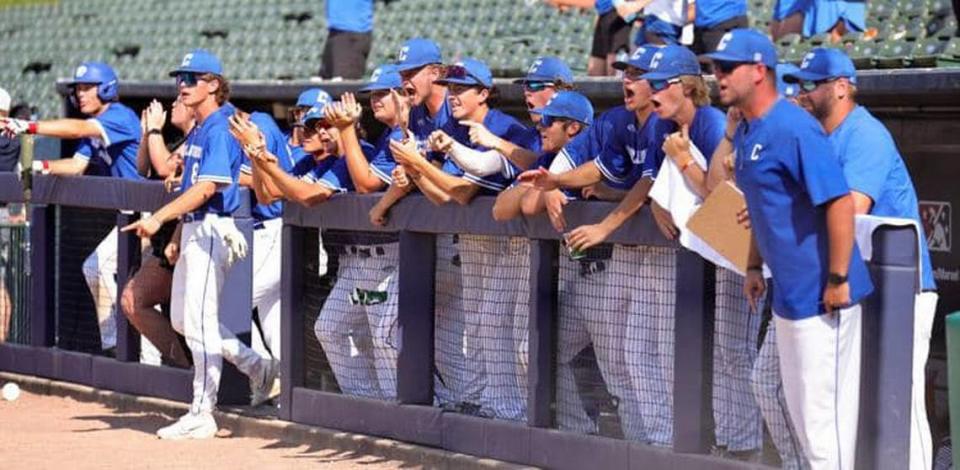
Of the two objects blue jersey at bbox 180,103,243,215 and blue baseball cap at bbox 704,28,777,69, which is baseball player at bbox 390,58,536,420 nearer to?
blue jersey at bbox 180,103,243,215

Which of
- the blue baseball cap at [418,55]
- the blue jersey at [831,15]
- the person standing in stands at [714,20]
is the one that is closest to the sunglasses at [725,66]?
the blue baseball cap at [418,55]

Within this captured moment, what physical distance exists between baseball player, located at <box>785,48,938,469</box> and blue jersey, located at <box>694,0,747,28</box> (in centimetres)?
394

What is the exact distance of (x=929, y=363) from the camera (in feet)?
23.4

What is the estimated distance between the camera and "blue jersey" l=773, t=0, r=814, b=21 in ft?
33.8

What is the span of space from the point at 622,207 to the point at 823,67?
0.95 meters

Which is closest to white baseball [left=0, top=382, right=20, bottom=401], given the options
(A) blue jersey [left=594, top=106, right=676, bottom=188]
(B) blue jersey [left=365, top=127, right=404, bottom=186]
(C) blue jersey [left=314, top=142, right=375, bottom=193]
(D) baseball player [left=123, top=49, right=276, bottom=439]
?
(D) baseball player [left=123, top=49, right=276, bottom=439]

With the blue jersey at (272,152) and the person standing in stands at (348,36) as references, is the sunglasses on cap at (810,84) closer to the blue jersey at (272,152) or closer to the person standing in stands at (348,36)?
the blue jersey at (272,152)

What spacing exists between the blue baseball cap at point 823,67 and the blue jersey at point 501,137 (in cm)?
162

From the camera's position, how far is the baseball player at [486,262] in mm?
6879

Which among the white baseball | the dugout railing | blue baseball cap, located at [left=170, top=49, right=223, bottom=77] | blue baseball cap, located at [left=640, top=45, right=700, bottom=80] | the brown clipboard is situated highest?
blue baseball cap, located at [left=170, top=49, right=223, bottom=77]

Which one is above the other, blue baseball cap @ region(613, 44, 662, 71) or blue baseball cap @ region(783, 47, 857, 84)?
blue baseball cap @ region(613, 44, 662, 71)

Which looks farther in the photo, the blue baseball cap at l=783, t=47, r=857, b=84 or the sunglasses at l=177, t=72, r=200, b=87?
the sunglasses at l=177, t=72, r=200, b=87

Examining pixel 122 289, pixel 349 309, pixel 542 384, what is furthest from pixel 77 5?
pixel 542 384

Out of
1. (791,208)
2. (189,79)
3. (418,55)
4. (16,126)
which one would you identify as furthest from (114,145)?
(791,208)
